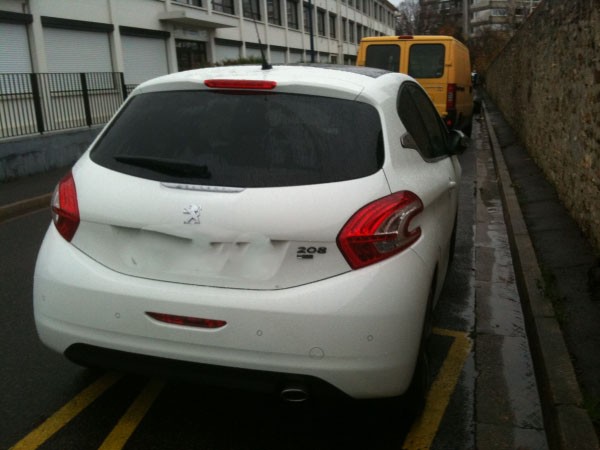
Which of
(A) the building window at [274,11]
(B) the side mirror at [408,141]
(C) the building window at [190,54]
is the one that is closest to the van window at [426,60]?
(B) the side mirror at [408,141]

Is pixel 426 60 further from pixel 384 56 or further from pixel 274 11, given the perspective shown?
pixel 274 11

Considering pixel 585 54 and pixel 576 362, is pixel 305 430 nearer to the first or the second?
pixel 576 362

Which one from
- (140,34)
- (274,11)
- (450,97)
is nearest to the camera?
(450,97)

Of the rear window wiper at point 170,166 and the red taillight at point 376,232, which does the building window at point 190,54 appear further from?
the red taillight at point 376,232

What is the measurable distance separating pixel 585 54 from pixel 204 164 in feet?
16.3

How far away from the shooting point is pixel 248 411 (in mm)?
3088

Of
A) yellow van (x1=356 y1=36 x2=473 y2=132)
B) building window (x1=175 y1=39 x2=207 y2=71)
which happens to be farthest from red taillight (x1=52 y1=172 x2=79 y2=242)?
building window (x1=175 y1=39 x2=207 y2=71)

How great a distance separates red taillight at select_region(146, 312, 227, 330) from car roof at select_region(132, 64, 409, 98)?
3.65 ft

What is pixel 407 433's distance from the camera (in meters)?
2.92

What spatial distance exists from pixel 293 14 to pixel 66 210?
140 ft

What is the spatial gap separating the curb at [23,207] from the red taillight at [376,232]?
6.79 metres

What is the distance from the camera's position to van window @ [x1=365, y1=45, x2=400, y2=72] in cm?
1421

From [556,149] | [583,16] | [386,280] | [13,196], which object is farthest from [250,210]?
[13,196]

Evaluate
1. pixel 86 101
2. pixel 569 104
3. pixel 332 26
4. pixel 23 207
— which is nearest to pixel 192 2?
pixel 86 101
